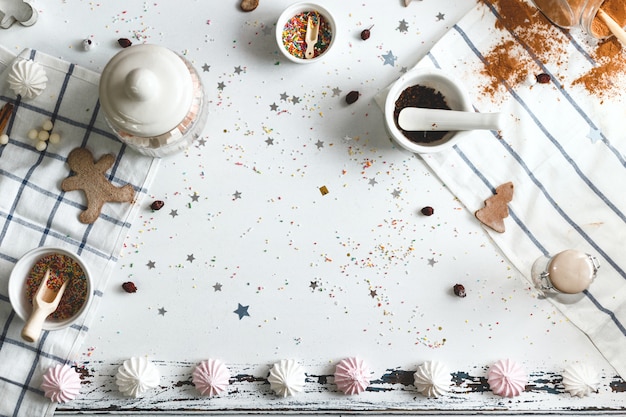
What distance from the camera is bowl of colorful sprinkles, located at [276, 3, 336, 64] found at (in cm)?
155

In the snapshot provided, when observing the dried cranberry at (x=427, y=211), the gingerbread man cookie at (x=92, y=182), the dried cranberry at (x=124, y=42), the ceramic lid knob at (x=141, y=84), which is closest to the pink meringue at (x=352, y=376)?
the dried cranberry at (x=427, y=211)

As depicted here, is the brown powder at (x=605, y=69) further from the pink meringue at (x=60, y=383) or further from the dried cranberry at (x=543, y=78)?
the pink meringue at (x=60, y=383)

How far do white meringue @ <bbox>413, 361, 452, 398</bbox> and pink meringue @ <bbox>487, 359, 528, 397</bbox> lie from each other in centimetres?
10

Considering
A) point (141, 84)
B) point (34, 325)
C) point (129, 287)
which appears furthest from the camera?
point (129, 287)

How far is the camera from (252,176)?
158cm

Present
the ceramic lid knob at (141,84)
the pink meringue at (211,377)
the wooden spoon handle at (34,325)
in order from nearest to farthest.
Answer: the ceramic lid knob at (141,84)
the wooden spoon handle at (34,325)
the pink meringue at (211,377)

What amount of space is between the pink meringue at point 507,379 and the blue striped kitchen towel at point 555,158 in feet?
0.64

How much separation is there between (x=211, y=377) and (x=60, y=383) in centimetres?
33

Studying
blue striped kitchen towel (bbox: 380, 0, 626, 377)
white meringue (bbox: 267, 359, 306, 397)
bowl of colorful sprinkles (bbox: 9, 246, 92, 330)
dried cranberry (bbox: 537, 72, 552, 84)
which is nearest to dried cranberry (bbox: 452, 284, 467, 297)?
blue striped kitchen towel (bbox: 380, 0, 626, 377)

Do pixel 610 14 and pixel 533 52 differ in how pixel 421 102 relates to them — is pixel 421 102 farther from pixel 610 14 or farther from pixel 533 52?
pixel 610 14

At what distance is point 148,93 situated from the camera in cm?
135

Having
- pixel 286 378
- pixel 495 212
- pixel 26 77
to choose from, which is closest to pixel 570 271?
pixel 495 212

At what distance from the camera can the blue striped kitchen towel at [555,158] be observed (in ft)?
5.21

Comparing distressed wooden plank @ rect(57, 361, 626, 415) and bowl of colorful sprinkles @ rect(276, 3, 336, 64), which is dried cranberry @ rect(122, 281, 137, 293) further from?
bowl of colorful sprinkles @ rect(276, 3, 336, 64)
